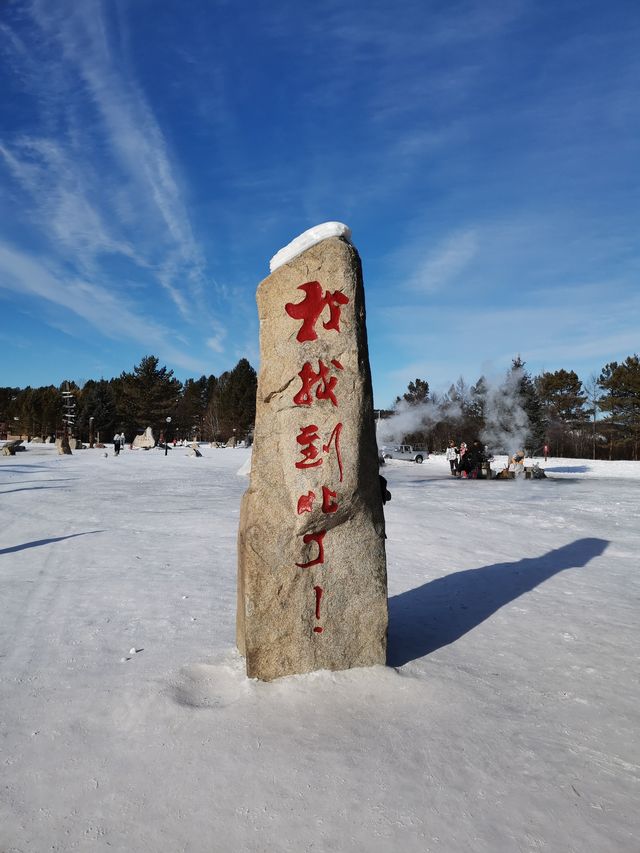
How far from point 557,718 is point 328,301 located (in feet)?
9.84

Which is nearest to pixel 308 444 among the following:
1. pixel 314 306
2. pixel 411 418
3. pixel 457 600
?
pixel 314 306

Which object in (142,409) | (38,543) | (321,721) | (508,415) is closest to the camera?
(321,721)

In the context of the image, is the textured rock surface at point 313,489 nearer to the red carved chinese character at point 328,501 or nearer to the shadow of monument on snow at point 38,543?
the red carved chinese character at point 328,501

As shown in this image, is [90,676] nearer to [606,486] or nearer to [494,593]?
[494,593]

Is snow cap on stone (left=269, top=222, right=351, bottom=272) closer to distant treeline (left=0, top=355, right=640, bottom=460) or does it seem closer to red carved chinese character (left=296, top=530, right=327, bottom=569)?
red carved chinese character (left=296, top=530, right=327, bottom=569)

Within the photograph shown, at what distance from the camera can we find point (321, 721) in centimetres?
316

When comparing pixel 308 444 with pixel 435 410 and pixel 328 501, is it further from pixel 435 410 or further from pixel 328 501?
pixel 435 410

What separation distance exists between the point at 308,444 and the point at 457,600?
296cm

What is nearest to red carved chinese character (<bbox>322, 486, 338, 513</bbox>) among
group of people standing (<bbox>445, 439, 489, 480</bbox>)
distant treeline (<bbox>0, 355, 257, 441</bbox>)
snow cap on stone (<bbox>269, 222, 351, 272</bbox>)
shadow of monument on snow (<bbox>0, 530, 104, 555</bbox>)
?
snow cap on stone (<bbox>269, 222, 351, 272</bbox>)

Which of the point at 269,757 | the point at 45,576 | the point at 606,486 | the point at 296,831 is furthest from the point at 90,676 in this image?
the point at 606,486

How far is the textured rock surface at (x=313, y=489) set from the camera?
3.66 metres

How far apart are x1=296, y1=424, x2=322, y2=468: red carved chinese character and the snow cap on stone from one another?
47.1 inches

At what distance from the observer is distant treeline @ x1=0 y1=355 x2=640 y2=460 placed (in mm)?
34688

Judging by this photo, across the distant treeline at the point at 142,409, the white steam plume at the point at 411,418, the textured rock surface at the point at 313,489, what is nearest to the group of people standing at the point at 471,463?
the textured rock surface at the point at 313,489
